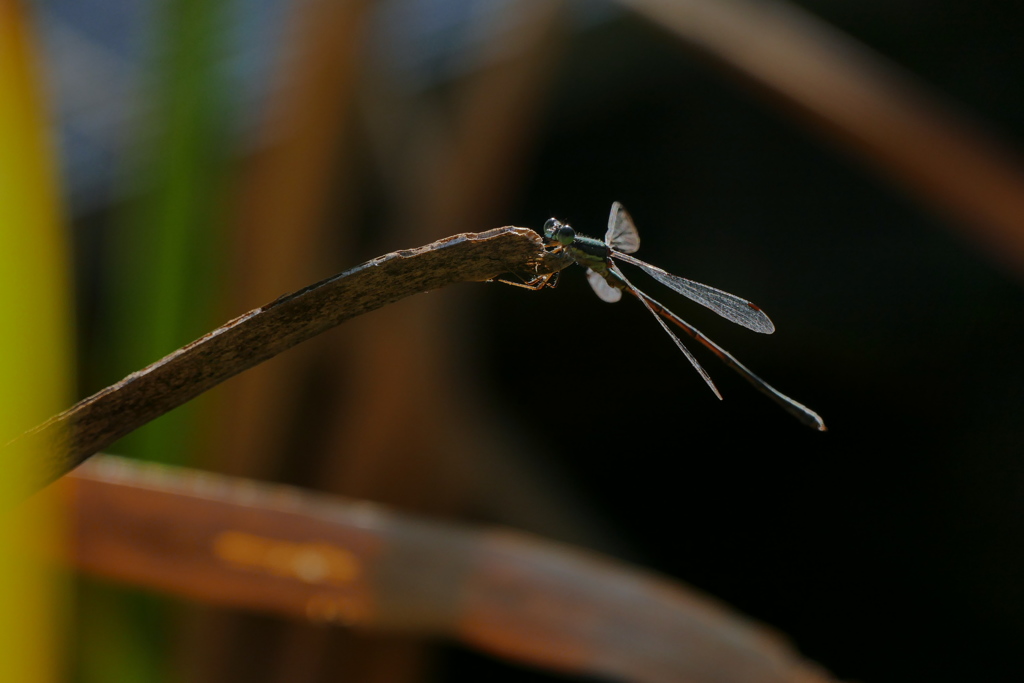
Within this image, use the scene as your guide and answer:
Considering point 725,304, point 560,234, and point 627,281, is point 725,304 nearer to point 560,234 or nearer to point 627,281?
point 627,281

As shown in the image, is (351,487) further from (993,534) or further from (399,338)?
(993,534)

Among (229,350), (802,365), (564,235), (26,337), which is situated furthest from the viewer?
(802,365)

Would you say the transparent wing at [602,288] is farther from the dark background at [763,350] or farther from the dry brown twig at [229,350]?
the dark background at [763,350]

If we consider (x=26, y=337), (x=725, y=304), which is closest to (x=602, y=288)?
(x=725, y=304)

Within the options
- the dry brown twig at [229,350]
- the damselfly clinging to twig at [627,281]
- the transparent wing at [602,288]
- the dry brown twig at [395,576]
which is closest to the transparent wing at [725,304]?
the damselfly clinging to twig at [627,281]

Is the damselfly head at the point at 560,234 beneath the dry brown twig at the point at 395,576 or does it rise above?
above

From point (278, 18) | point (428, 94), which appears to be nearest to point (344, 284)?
point (428, 94)

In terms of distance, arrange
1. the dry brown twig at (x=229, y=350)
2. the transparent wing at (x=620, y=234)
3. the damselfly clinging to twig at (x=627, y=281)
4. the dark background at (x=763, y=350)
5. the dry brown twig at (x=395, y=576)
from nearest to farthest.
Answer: the dry brown twig at (x=229, y=350), the dry brown twig at (x=395, y=576), the damselfly clinging to twig at (x=627, y=281), the transparent wing at (x=620, y=234), the dark background at (x=763, y=350)
